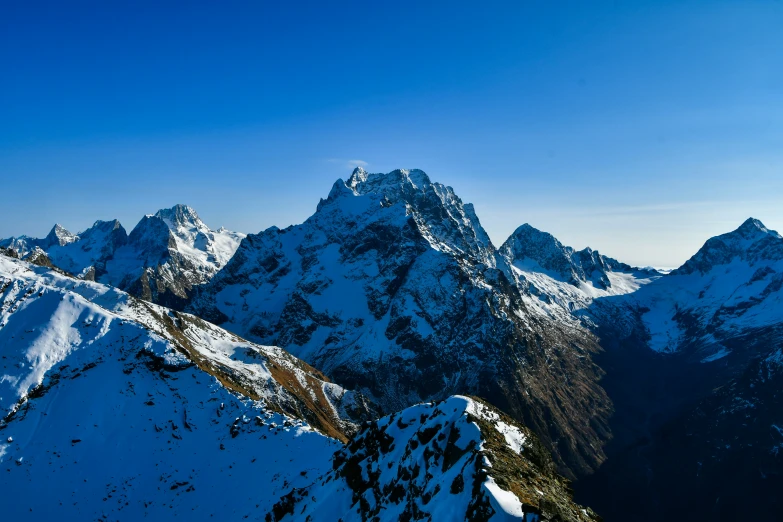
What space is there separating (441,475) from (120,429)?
73.3 m

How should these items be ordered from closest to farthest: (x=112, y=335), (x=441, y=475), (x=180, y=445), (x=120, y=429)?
(x=441, y=475)
(x=180, y=445)
(x=120, y=429)
(x=112, y=335)

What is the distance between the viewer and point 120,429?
83375mm

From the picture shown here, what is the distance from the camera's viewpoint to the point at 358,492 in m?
47.4

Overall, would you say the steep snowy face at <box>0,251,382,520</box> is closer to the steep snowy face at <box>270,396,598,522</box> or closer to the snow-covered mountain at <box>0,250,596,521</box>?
the snow-covered mountain at <box>0,250,596,521</box>

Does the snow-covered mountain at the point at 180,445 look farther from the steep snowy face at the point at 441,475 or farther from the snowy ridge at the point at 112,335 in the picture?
the snowy ridge at the point at 112,335

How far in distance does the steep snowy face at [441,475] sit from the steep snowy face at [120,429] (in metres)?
18.3

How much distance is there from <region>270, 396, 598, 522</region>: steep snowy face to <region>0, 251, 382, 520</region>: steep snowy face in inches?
720

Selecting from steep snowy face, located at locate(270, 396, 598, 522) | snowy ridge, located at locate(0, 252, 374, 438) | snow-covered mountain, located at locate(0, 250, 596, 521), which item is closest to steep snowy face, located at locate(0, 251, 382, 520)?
snow-covered mountain, located at locate(0, 250, 596, 521)

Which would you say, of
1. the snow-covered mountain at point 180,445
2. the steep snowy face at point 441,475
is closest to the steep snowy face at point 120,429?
the snow-covered mountain at point 180,445

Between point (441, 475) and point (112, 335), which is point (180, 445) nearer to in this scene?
point (112, 335)

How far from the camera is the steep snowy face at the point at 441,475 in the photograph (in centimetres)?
2992

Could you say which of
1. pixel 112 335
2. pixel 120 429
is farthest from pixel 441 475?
pixel 112 335

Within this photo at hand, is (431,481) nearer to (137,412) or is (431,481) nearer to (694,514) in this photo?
(137,412)

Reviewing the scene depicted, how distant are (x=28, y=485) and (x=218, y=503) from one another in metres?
30.1
